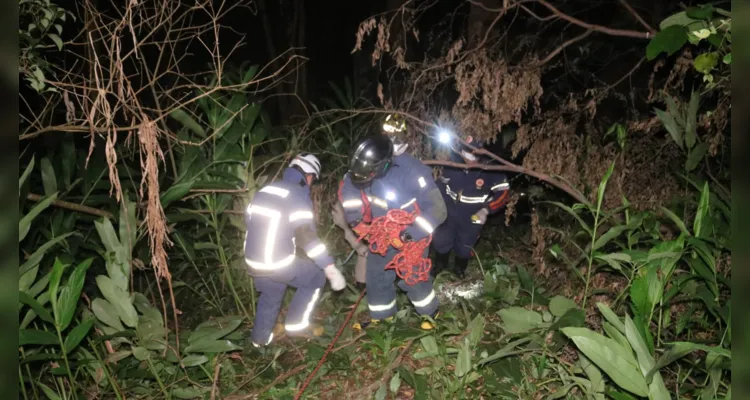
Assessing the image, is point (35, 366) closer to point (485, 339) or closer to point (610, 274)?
point (485, 339)

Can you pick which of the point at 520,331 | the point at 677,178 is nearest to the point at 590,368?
the point at 520,331

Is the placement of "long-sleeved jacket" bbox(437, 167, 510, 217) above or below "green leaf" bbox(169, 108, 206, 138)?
below

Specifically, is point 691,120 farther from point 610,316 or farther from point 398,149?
point 398,149

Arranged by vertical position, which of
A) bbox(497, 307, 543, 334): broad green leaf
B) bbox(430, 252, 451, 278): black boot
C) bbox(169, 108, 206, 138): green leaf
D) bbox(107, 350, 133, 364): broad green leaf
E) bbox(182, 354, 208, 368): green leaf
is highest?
bbox(169, 108, 206, 138): green leaf

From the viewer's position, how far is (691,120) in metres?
3.60

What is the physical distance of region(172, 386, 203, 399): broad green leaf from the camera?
11.9ft

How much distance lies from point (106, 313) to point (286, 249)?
1340 mm

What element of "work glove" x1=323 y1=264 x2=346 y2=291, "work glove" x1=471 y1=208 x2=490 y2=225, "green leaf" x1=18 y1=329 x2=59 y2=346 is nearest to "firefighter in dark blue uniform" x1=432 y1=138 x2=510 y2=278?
"work glove" x1=471 y1=208 x2=490 y2=225

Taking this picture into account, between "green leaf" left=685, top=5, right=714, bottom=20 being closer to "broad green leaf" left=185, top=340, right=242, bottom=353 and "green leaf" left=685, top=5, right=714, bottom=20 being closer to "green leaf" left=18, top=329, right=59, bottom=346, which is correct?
"broad green leaf" left=185, top=340, right=242, bottom=353

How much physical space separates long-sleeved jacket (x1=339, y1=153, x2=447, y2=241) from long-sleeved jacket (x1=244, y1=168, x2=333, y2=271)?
1.42 ft

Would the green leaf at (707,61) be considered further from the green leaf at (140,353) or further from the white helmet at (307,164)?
the green leaf at (140,353)

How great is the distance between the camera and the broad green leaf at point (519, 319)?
11.3 feet

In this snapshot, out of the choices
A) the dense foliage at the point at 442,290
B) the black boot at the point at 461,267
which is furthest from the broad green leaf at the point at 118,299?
the black boot at the point at 461,267

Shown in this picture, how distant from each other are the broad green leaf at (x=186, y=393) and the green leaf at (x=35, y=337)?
3.69 feet
